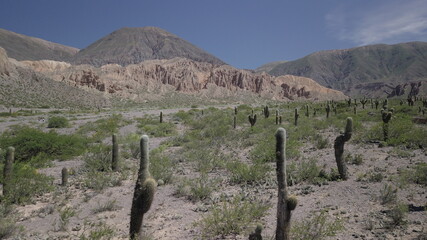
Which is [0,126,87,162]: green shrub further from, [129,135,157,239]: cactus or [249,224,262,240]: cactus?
[249,224,262,240]: cactus

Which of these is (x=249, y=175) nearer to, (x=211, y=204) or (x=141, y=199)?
(x=211, y=204)

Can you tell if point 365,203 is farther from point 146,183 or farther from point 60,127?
point 60,127

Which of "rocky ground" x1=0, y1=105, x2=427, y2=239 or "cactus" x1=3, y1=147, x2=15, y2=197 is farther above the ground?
"cactus" x1=3, y1=147, x2=15, y2=197

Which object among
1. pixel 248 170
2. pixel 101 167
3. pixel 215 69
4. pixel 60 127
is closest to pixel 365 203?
pixel 248 170

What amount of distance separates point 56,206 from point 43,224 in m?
0.97

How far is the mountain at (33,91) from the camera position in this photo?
46188 mm

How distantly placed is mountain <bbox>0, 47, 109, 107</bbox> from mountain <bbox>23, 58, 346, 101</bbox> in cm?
1110

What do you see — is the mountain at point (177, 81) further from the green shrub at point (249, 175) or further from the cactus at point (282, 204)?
the cactus at point (282, 204)

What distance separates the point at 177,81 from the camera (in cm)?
10962

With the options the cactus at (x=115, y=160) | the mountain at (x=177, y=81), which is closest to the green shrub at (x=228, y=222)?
the cactus at (x=115, y=160)

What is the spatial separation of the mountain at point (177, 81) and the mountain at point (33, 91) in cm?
1110

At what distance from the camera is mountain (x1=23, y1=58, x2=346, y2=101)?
78875 mm

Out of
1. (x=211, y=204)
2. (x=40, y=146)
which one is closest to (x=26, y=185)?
(x=40, y=146)

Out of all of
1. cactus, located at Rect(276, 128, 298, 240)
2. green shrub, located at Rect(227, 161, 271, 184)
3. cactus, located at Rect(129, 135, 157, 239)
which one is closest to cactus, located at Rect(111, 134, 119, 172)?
green shrub, located at Rect(227, 161, 271, 184)
